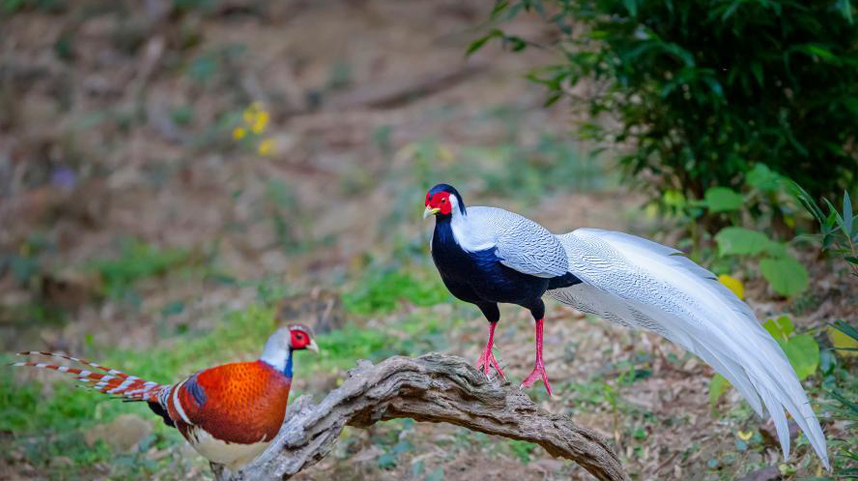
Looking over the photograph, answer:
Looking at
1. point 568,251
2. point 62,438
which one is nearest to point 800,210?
point 568,251

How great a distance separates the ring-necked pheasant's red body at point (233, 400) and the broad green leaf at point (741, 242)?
86.1 inches

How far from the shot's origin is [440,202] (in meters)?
2.80

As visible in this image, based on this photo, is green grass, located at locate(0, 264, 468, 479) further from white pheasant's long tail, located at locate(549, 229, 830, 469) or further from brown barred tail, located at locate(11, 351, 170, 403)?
white pheasant's long tail, located at locate(549, 229, 830, 469)

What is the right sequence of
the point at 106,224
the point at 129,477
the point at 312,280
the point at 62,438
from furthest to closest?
the point at 106,224 < the point at 312,280 < the point at 62,438 < the point at 129,477

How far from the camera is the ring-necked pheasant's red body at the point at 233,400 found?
2783mm

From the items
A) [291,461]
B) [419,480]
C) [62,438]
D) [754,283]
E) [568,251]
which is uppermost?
[568,251]

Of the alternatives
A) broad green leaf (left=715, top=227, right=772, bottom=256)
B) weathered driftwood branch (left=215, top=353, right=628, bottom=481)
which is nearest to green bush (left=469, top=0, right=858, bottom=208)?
broad green leaf (left=715, top=227, right=772, bottom=256)

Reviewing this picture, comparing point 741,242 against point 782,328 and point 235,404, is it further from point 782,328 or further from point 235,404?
point 235,404

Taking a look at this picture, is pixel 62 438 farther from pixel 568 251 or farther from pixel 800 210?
pixel 800 210

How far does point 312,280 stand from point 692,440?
11.5 feet

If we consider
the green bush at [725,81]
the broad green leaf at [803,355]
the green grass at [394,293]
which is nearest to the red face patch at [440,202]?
the broad green leaf at [803,355]

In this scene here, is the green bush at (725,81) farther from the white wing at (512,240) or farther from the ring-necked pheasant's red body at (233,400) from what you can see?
the ring-necked pheasant's red body at (233,400)

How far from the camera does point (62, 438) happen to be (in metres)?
4.37

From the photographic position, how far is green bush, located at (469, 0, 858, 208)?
4.37 m
